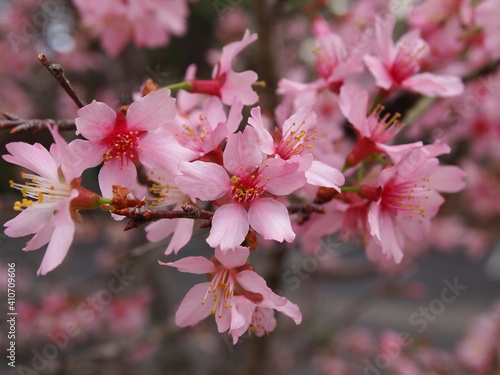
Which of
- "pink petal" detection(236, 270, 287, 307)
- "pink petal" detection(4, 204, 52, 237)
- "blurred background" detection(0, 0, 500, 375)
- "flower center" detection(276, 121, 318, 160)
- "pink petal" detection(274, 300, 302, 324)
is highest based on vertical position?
"pink petal" detection(4, 204, 52, 237)

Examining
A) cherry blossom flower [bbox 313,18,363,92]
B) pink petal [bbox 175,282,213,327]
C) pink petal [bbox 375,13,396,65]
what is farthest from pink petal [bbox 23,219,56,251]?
pink petal [bbox 375,13,396,65]

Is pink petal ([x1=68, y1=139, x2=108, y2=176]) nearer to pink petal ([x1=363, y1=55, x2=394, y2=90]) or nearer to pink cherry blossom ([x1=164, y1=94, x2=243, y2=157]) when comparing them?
pink cherry blossom ([x1=164, y1=94, x2=243, y2=157])

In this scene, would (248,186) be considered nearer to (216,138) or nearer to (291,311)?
(216,138)

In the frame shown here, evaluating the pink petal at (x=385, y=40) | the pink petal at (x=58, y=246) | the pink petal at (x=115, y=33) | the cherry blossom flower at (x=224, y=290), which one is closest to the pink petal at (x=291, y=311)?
the cherry blossom flower at (x=224, y=290)

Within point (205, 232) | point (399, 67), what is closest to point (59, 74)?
point (399, 67)

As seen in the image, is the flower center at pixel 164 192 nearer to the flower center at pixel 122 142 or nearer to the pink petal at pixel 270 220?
the flower center at pixel 122 142

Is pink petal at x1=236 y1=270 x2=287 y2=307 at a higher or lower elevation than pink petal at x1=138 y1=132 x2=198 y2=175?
lower

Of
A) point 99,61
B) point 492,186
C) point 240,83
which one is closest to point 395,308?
point 492,186
